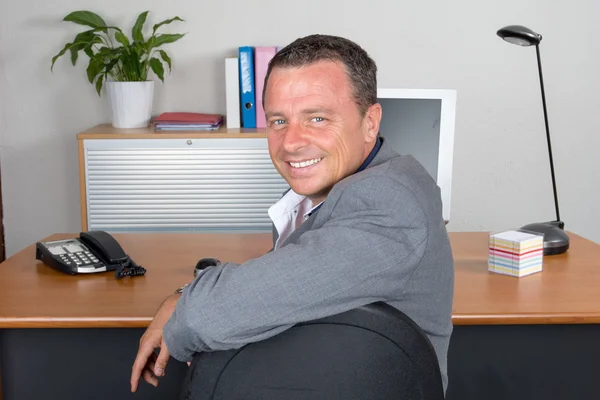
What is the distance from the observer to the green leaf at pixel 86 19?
137 inches

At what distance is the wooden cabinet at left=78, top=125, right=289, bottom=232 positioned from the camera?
3.38 m

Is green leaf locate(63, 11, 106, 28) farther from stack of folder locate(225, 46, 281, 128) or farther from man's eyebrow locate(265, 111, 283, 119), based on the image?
man's eyebrow locate(265, 111, 283, 119)

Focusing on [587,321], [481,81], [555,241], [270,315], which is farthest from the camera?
[481,81]

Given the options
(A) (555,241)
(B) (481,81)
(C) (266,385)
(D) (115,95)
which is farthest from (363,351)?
(B) (481,81)

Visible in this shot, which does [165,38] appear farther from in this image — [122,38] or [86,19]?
[86,19]

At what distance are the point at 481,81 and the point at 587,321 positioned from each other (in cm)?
222

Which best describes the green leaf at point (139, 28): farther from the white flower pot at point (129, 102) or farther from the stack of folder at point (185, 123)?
the stack of folder at point (185, 123)

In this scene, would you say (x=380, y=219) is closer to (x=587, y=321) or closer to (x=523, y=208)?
(x=587, y=321)

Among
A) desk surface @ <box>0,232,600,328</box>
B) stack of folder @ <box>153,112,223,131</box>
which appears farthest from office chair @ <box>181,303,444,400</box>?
stack of folder @ <box>153,112,223,131</box>

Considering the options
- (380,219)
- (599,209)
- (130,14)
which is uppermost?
(130,14)

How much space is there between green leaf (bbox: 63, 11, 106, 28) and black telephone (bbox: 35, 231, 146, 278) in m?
1.61

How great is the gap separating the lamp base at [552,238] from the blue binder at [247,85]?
1.57 m

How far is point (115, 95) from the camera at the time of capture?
11.4 feet

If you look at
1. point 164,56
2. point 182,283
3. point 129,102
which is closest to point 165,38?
point 164,56
